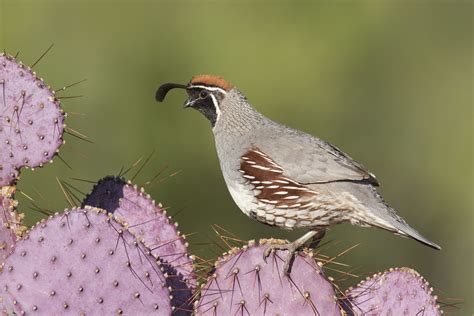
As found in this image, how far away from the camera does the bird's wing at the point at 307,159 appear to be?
428cm

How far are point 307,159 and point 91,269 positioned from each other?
1.22m

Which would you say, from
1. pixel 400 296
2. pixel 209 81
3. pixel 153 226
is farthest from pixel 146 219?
pixel 400 296

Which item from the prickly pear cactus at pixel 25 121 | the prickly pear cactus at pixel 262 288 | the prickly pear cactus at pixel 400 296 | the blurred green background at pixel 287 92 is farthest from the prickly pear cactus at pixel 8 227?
the blurred green background at pixel 287 92

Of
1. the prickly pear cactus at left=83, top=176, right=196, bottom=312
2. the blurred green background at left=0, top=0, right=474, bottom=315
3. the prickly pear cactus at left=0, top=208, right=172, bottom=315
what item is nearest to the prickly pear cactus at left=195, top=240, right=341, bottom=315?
the prickly pear cactus at left=0, top=208, right=172, bottom=315

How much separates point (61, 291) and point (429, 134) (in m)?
11.4

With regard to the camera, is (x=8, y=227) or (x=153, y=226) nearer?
(x=8, y=227)

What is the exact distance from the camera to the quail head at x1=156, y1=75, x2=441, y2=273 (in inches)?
166

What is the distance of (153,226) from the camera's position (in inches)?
156

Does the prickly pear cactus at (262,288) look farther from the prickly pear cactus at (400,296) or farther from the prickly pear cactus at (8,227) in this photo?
the prickly pear cactus at (8,227)

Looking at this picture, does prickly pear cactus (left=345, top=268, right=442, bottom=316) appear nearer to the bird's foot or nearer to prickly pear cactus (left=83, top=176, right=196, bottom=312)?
the bird's foot

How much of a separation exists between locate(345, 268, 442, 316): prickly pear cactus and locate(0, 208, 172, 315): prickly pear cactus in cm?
81

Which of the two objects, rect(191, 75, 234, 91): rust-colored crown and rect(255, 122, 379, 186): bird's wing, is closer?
rect(255, 122, 379, 186): bird's wing

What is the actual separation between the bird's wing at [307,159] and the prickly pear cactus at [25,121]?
0.92m

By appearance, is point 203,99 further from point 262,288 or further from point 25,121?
point 262,288
